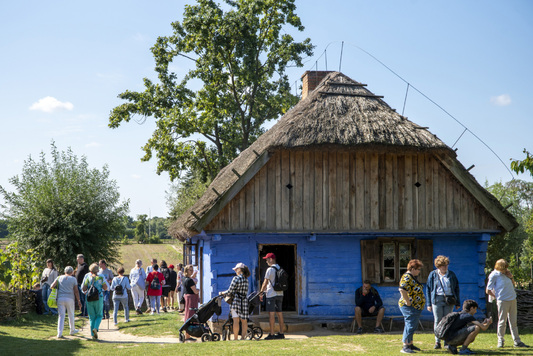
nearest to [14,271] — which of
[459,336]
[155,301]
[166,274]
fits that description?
[155,301]

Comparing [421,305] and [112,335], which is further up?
[421,305]

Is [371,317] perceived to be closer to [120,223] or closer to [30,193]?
[120,223]

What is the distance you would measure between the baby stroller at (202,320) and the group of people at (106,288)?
100 centimetres

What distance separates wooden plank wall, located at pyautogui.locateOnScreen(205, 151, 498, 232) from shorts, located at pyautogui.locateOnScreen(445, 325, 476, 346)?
17.8ft

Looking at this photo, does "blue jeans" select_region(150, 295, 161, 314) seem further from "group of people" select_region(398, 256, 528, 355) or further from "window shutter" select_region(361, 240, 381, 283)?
"group of people" select_region(398, 256, 528, 355)

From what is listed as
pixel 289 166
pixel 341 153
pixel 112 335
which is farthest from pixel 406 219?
pixel 112 335

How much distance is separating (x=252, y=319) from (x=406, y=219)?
477 centimetres

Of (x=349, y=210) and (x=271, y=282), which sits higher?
(x=349, y=210)

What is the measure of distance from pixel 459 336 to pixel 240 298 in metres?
4.52

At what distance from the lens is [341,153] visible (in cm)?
1519

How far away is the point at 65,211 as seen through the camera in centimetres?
2391

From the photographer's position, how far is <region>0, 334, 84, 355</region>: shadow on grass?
36.4 ft

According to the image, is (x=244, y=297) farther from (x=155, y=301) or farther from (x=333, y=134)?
(x=155, y=301)

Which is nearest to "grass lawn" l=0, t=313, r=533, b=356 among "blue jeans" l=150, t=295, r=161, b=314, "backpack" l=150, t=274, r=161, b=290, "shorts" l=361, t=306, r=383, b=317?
"shorts" l=361, t=306, r=383, b=317
